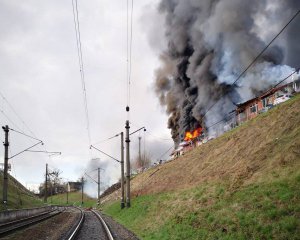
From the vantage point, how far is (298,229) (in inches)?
504

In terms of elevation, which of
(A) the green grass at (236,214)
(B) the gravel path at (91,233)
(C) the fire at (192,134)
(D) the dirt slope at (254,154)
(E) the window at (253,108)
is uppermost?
(E) the window at (253,108)

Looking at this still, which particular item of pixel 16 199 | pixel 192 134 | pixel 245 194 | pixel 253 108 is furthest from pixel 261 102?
pixel 16 199

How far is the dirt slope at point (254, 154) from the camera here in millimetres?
Answer: 21250

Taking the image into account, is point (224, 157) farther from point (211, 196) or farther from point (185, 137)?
point (185, 137)

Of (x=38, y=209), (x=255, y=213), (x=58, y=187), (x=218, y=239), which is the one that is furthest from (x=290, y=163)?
(x=58, y=187)

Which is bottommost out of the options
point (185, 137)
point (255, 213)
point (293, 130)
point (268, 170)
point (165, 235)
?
point (165, 235)

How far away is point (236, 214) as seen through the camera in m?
16.9

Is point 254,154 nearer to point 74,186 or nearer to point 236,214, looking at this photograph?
point 236,214

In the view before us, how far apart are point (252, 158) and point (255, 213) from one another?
9888 millimetres

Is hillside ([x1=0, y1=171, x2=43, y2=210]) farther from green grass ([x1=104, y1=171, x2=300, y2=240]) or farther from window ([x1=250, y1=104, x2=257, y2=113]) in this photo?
window ([x1=250, y1=104, x2=257, y2=113])

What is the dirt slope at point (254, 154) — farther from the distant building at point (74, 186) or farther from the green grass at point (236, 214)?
the distant building at point (74, 186)

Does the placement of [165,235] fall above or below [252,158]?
below

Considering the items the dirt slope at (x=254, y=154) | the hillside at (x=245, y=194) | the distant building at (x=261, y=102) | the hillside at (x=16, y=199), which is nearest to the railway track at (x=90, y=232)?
the hillside at (x=245, y=194)

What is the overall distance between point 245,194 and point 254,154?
7.06 m
